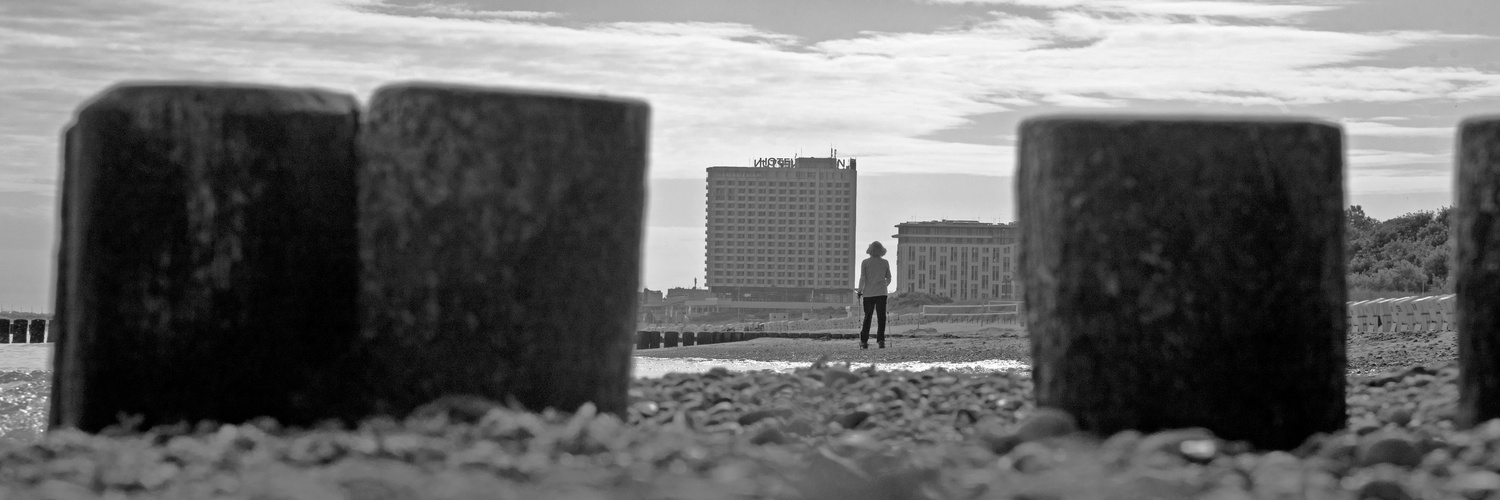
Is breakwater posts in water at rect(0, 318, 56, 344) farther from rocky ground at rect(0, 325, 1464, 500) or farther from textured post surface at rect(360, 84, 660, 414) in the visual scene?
textured post surface at rect(360, 84, 660, 414)

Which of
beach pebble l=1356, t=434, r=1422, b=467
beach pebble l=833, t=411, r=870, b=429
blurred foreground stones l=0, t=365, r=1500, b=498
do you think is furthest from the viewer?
beach pebble l=833, t=411, r=870, b=429

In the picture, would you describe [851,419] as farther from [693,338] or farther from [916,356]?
[693,338]

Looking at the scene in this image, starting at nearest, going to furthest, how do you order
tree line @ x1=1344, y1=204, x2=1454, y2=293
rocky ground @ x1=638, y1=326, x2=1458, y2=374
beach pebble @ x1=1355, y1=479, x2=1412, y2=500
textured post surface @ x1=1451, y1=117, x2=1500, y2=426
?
beach pebble @ x1=1355, y1=479, x2=1412, y2=500
textured post surface @ x1=1451, y1=117, x2=1500, y2=426
rocky ground @ x1=638, y1=326, x2=1458, y2=374
tree line @ x1=1344, y1=204, x2=1454, y2=293

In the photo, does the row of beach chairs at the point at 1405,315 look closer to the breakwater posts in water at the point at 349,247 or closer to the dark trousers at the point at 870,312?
the dark trousers at the point at 870,312

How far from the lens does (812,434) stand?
15.9 feet

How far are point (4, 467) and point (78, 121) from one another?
1.23m

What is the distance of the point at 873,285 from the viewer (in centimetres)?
1571

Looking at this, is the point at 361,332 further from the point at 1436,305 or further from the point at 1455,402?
the point at 1436,305

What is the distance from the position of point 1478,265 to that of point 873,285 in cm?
1095

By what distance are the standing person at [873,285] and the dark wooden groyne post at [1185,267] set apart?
35.6 feet

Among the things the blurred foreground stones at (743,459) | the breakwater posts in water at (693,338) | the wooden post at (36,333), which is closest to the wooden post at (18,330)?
the wooden post at (36,333)

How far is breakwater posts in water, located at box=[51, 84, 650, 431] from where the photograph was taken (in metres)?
4.46

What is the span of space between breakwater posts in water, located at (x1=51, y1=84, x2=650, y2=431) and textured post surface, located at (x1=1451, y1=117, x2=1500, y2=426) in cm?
270

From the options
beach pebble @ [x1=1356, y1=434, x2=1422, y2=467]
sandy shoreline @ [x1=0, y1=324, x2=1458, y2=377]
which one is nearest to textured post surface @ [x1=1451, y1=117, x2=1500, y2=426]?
beach pebble @ [x1=1356, y1=434, x2=1422, y2=467]
